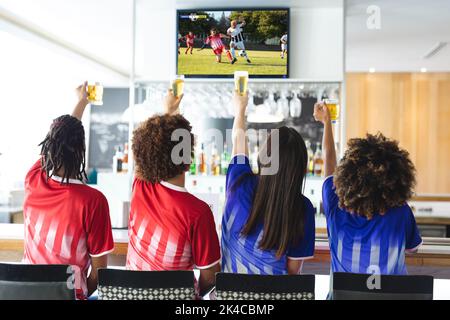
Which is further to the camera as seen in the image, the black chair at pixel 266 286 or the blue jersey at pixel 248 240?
the blue jersey at pixel 248 240

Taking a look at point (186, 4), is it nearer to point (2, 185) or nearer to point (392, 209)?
point (392, 209)

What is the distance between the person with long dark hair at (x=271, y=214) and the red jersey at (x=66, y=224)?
0.44 metres

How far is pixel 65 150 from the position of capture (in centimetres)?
192

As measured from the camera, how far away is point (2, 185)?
21.7ft

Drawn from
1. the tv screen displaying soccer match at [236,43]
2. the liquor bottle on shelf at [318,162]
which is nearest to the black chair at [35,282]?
the tv screen displaying soccer match at [236,43]

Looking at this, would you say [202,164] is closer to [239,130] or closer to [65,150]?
[239,130]

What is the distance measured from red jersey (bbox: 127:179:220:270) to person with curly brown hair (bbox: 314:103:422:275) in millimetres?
451

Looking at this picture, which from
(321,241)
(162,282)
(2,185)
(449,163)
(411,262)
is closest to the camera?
(162,282)

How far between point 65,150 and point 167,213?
0.47 metres

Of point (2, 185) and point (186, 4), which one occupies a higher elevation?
point (186, 4)

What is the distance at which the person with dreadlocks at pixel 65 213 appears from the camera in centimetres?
184

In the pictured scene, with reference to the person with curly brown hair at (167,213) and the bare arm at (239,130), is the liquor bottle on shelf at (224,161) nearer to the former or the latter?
the bare arm at (239,130)
